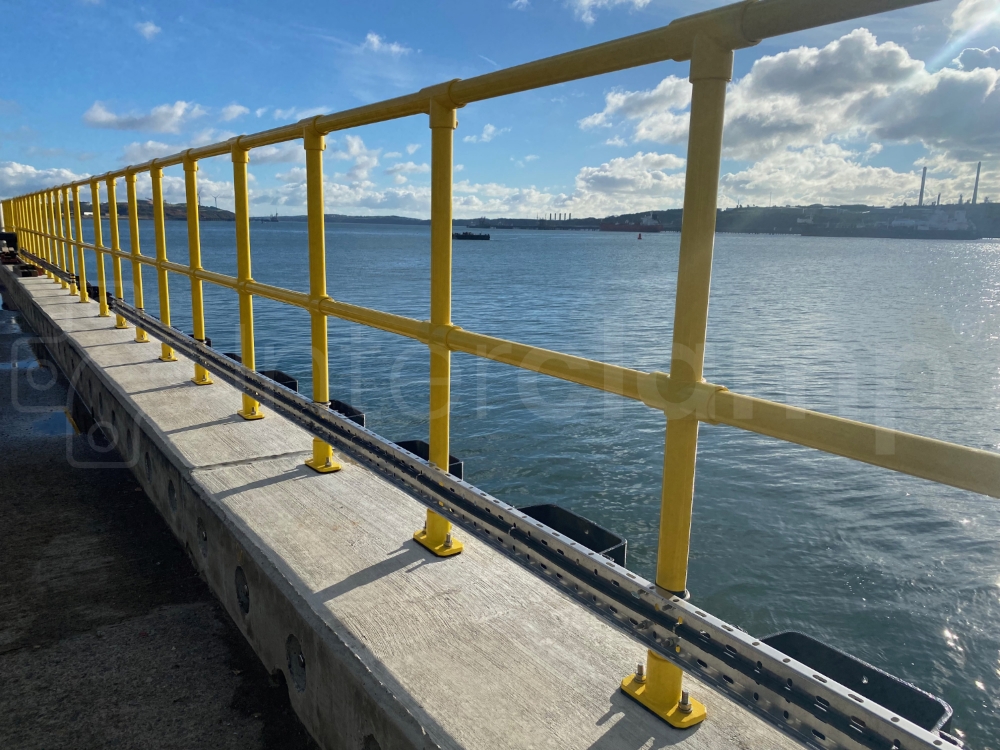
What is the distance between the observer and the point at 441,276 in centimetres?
270

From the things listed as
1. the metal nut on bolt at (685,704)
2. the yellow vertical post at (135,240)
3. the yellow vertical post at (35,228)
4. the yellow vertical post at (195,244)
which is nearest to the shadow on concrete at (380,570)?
the metal nut on bolt at (685,704)

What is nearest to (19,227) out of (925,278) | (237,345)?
(237,345)

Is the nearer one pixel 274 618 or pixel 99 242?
Answer: pixel 274 618

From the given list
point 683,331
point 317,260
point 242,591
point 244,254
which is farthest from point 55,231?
point 683,331

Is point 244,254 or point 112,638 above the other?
point 244,254

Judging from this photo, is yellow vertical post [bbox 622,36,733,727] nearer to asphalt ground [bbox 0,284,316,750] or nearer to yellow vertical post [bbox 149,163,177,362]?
asphalt ground [bbox 0,284,316,750]

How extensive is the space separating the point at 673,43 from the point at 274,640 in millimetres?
2295

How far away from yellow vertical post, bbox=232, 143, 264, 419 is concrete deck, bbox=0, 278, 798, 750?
1.82 ft

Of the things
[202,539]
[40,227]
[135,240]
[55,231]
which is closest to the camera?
[202,539]

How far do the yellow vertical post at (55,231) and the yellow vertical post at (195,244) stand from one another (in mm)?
7184

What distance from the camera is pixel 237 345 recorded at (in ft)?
62.8

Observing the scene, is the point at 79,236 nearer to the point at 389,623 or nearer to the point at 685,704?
the point at 389,623

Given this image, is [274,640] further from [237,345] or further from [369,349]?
[237,345]

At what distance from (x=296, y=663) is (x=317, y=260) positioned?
6.45 ft
